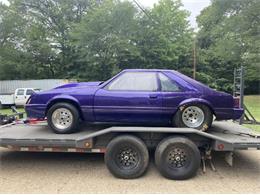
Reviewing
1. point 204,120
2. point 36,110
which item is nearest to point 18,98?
point 36,110

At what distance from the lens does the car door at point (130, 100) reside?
564cm

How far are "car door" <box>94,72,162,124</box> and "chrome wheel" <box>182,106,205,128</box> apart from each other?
49cm

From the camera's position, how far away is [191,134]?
538 cm

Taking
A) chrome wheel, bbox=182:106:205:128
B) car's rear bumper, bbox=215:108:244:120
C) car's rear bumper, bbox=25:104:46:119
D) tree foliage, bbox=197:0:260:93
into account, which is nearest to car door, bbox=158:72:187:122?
chrome wheel, bbox=182:106:205:128

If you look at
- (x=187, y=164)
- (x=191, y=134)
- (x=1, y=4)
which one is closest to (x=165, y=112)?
(x=191, y=134)

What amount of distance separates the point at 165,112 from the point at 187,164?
1.02 m

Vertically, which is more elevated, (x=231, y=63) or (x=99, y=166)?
(x=231, y=63)

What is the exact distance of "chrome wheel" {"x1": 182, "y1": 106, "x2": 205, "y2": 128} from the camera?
568cm

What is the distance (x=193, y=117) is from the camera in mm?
5703

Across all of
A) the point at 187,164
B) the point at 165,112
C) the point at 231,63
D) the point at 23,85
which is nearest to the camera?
the point at 187,164

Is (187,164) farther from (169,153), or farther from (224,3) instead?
(224,3)

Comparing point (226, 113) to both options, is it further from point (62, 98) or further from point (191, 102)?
point (62, 98)

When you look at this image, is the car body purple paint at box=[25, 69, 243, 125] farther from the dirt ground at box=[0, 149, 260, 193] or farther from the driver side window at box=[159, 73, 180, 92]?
the dirt ground at box=[0, 149, 260, 193]

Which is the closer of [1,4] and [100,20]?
[100,20]
